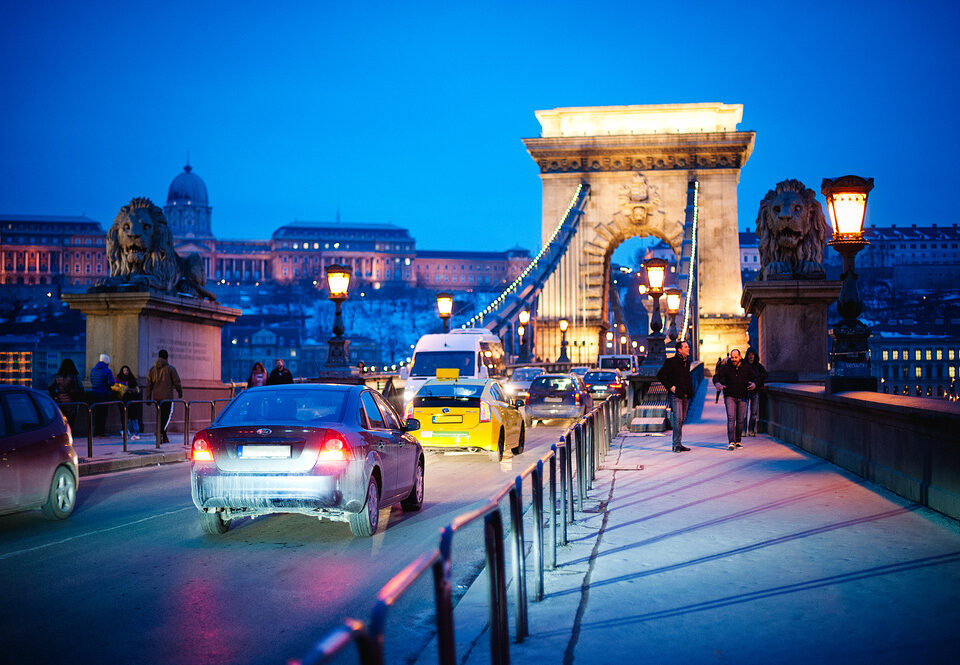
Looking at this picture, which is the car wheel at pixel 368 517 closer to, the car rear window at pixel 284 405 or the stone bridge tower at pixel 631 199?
the car rear window at pixel 284 405

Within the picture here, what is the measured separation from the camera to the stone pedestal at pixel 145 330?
20.9 m

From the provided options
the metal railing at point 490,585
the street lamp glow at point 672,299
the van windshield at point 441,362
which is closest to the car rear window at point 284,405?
the metal railing at point 490,585

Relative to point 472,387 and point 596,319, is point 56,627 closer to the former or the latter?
point 472,387

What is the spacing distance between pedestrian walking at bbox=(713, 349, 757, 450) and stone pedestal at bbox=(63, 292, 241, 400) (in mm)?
11026

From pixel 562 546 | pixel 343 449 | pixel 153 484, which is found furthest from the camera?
pixel 153 484

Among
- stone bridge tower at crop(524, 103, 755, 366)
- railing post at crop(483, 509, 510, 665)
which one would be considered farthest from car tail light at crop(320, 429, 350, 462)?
stone bridge tower at crop(524, 103, 755, 366)

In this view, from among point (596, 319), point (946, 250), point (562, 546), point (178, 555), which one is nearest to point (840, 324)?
point (562, 546)

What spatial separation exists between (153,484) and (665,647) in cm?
998

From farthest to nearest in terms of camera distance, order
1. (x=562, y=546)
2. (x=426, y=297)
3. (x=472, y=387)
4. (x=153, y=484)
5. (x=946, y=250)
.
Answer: (x=426, y=297) → (x=946, y=250) → (x=472, y=387) → (x=153, y=484) → (x=562, y=546)

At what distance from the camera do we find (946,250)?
543 feet

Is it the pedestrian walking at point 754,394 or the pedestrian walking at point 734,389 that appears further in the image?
the pedestrian walking at point 754,394

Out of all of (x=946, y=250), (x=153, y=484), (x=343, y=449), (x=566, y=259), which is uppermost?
(x=946, y=250)

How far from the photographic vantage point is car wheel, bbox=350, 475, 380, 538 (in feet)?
31.9

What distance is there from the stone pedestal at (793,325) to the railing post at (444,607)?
1618 centimetres
